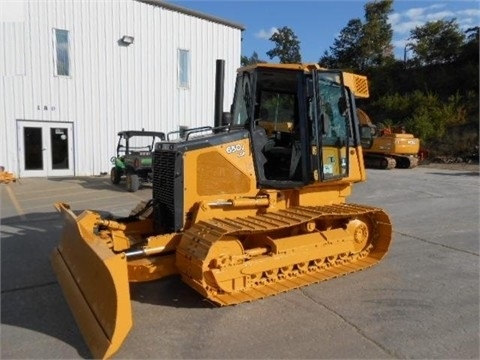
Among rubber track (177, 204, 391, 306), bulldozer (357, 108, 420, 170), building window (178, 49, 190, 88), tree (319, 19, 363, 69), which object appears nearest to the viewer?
rubber track (177, 204, 391, 306)

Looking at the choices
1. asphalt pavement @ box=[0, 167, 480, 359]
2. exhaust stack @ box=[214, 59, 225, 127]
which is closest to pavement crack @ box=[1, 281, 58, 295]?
asphalt pavement @ box=[0, 167, 480, 359]

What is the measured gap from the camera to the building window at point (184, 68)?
1920 centimetres

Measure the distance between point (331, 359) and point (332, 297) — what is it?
129 cm

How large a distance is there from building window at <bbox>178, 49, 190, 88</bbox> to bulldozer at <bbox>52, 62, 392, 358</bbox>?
45.2ft

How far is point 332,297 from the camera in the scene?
4711 mm

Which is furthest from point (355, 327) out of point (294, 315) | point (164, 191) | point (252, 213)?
point (164, 191)

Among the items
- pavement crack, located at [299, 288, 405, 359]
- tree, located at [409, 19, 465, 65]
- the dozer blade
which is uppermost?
tree, located at [409, 19, 465, 65]

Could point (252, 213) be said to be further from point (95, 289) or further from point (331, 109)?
point (95, 289)

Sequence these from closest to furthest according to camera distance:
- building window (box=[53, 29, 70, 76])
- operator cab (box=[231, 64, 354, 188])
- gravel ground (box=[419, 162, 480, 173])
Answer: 1. operator cab (box=[231, 64, 354, 188])
2. building window (box=[53, 29, 70, 76])
3. gravel ground (box=[419, 162, 480, 173])

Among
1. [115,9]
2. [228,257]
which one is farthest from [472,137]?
[228,257]

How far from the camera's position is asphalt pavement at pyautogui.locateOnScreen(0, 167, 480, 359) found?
3.62 metres

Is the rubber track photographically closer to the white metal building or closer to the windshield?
the windshield

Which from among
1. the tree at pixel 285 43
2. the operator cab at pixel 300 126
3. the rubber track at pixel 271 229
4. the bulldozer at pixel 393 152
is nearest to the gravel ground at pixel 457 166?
the bulldozer at pixel 393 152

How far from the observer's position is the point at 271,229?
15.2 feet
